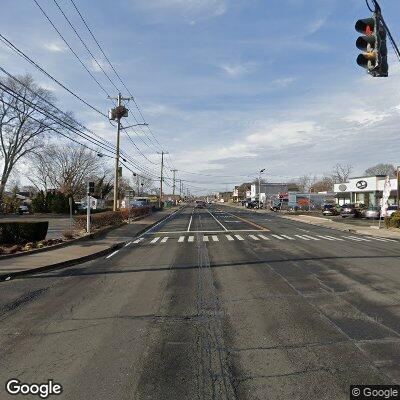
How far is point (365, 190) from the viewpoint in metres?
66.2

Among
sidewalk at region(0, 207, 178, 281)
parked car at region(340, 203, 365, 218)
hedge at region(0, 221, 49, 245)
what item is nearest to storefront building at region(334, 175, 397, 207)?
parked car at region(340, 203, 365, 218)

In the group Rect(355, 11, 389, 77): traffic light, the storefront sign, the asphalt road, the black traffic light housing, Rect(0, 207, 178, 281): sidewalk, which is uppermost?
Rect(355, 11, 389, 77): traffic light

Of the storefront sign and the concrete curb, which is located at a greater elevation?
the storefront sign

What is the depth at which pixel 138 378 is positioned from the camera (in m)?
4.98

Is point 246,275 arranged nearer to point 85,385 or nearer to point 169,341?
point 169,341

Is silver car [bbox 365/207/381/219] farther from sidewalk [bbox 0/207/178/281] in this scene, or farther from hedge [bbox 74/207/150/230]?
sidewalk [bbox 0/207/178/281]

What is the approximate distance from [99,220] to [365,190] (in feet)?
157

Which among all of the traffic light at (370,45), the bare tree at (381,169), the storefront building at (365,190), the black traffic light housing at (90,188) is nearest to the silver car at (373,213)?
the storefront building at (365,190)

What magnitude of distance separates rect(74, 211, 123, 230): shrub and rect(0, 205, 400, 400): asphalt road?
13.4 m

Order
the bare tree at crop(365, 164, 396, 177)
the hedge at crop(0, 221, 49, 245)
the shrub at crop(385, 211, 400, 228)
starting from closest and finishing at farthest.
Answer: the hedge at crop(0, 221, 49, 245) < the shrub at crop(385, 211, 400, 228) < the bare tree at crop(365, 164, 396, 177)

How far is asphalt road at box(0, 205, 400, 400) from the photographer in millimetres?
4863

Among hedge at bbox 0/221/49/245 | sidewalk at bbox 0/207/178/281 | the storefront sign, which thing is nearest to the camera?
sidewalk at bbox 0/207/178/281

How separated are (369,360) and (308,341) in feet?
3.17

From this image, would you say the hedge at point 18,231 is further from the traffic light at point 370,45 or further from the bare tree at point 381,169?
the bare tree at point 381,169
